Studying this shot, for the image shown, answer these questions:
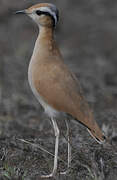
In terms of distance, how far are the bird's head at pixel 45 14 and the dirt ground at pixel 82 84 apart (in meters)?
1.34

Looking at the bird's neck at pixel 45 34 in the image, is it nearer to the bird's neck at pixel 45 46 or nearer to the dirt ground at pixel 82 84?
the bird's neck at pixel 45 46

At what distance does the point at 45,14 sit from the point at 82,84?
369 cm

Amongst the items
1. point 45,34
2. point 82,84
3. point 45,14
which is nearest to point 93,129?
point 45,34

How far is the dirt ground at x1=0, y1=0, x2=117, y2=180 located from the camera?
5332 millimetres

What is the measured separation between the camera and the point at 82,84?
29.7 feet

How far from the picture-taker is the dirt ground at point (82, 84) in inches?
210

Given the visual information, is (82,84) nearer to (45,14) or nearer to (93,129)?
(45,14)

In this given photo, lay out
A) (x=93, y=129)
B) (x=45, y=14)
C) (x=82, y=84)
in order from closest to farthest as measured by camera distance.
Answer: (x=93, y=129) → (x=45, y=14) → (x=82, y=84)

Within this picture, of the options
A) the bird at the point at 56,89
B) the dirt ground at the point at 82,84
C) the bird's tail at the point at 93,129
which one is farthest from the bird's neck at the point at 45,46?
the dirt ground at the point at 82,84

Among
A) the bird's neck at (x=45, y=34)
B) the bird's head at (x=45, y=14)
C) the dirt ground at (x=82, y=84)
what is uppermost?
the bird's head at (x=45, y=14)

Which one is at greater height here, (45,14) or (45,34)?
(45,14)

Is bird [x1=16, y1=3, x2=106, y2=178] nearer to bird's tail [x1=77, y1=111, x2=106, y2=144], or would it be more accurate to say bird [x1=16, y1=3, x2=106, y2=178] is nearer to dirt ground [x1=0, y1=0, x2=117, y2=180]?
A: bird's tail [x1=77, y1=111, x2=106, y2=144]

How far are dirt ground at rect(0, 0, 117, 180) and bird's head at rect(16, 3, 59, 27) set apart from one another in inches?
52.7

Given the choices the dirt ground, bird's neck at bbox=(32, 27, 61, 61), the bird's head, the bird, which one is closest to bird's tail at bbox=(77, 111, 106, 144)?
the bird
